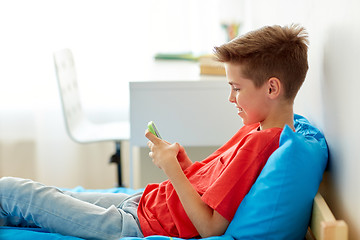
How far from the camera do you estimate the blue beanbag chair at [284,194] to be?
98 centimetres

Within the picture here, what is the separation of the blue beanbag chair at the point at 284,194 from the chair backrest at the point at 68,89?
1.61 metres

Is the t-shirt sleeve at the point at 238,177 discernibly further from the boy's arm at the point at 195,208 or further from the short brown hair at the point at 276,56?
the short brown hair at the point at 276,56

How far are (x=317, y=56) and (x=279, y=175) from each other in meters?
0.38

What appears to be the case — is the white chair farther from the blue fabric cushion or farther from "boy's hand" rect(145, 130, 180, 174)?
the blue fabric cushion

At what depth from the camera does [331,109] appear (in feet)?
3.50

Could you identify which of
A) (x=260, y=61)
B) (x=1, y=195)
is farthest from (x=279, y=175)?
(x=1, y=195)

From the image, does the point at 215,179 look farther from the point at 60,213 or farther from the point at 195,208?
the point at 60,213

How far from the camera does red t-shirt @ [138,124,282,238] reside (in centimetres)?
108

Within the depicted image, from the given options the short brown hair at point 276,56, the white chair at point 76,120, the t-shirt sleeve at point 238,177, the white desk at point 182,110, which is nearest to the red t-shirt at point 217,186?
the t-shirt sleeve at point 238,177

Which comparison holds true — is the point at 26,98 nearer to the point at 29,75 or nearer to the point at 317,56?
the point at 29,75

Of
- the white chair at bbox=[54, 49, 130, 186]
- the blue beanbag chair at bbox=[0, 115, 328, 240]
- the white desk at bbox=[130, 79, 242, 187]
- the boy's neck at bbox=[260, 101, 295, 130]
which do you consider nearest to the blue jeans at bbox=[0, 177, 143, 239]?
the blue beanbag chair at bbox=[0, 115, 328, 240]

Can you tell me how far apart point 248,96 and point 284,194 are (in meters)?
0.29

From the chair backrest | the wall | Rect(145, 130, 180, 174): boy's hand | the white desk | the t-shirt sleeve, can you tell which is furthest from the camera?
the chair backrest

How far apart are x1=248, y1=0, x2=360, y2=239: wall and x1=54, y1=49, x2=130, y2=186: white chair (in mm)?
1400
